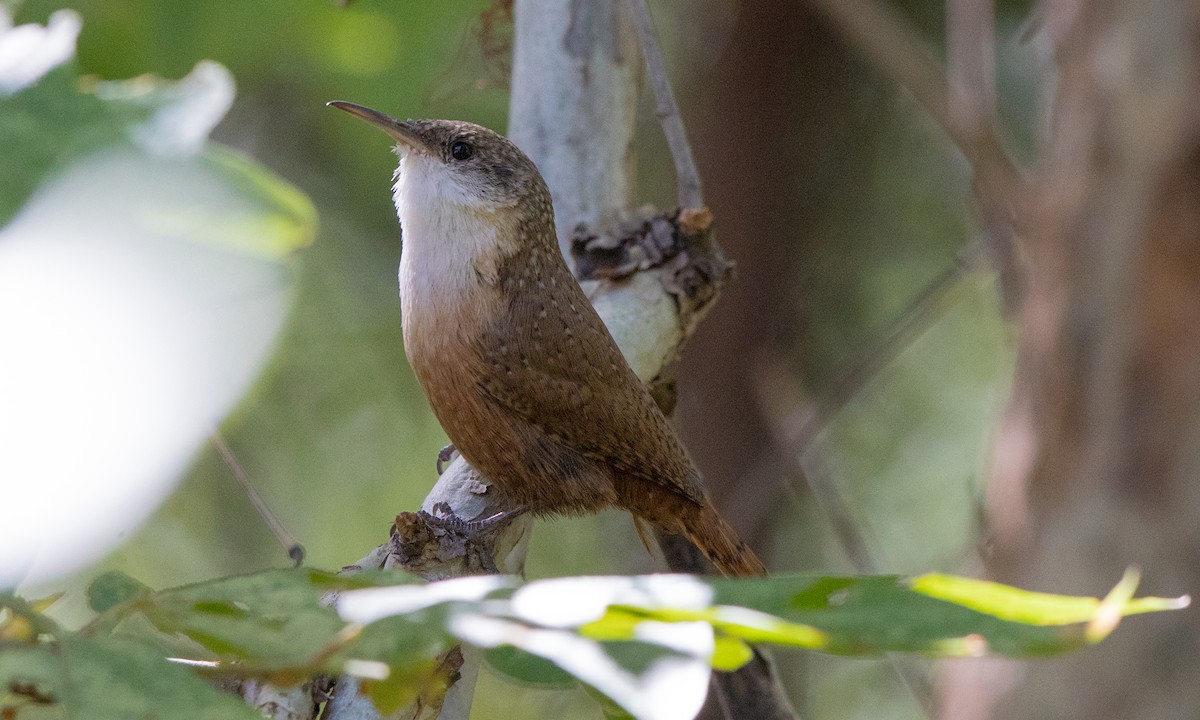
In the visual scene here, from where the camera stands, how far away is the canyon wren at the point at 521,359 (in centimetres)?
273

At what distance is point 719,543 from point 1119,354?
144cm

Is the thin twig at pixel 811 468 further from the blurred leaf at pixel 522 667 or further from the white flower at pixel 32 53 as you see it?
the white flower at pixel 32 53

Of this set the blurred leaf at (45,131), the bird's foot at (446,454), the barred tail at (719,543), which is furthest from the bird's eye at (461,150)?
the blurred leaf at (45,131)

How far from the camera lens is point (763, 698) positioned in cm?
272

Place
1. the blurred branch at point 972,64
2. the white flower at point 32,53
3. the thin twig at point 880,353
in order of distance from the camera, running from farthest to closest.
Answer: the thin twig at point 880,353 → the blurred branch at point 972,64 → the white flower at point 32,53

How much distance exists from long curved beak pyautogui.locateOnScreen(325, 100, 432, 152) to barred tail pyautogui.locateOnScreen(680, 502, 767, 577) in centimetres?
113

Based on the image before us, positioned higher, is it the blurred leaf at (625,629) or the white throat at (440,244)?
the blurred leaf at (625,629)

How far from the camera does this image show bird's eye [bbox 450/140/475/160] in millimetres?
2941

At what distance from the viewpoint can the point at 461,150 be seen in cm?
295

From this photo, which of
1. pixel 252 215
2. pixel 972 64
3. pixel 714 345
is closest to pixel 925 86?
pixel 972 64

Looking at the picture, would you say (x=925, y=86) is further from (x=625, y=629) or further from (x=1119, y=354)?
(x=625, y=629)

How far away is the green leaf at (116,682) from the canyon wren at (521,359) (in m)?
1.86

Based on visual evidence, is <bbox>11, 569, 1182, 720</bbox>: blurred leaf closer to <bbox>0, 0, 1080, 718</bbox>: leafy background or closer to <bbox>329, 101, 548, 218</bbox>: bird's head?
<bbox>329, 101, 548, 218</bbox>: bird's head

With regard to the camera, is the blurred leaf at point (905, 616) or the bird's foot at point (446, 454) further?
the bird's foot at point (446, 454)
